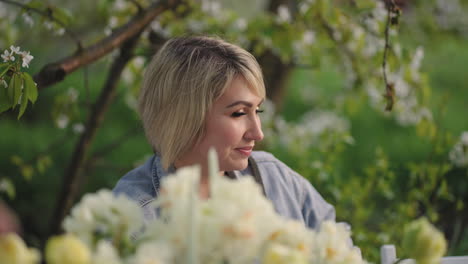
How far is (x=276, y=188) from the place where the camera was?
1.54 metres

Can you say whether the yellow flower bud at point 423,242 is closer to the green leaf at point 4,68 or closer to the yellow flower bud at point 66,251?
the yellow flower bud at point 66,251

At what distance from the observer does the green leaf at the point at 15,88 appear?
3.76 ft

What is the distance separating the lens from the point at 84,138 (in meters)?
2.20

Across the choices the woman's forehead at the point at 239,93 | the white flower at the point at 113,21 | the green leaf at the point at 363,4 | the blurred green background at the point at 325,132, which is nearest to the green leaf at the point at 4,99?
the blurred green background at the point at 325,132

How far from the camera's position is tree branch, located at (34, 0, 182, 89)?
1.45 metres

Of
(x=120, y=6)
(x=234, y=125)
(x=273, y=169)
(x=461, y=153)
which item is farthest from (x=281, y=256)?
(x=120, y=6)

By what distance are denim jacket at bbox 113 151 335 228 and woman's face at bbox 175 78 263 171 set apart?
19 centimetres

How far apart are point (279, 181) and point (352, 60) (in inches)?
48.5

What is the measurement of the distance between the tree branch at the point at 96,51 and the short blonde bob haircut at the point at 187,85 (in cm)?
23

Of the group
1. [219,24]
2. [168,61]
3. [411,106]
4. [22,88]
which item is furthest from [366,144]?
[22,88]

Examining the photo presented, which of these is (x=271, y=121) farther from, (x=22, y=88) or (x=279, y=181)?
(x=22, y=88)

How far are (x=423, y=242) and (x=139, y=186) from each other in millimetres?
968

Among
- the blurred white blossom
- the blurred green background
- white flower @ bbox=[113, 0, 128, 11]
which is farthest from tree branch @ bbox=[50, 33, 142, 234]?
the blurred white blossom

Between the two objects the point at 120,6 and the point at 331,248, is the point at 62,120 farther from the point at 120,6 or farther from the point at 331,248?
the point at 331,248
